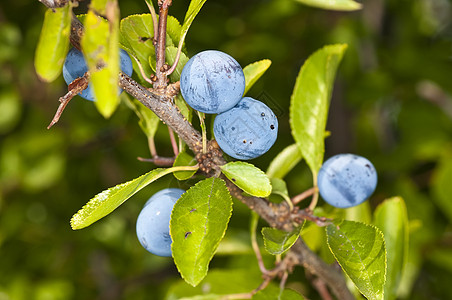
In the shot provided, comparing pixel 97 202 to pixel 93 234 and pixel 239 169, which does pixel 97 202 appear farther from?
pixel 93 234

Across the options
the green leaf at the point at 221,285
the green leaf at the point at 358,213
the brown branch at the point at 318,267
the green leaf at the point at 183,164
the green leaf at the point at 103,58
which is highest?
the green leaf at the point at 103,58

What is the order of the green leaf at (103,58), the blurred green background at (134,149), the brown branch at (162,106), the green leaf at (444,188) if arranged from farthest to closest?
the blurred green background at (134,149), the green leaf at (444,188), the brown branch at (162,106), the green leaf at (103,58)

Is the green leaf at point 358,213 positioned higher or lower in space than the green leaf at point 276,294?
lower

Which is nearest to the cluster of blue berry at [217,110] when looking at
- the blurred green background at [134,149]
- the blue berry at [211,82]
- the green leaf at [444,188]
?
the blue berry at [211,82]

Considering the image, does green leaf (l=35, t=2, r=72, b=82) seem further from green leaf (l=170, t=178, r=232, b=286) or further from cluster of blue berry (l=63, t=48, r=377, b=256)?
green leaf (l=170, t=178, r=232, b=286)

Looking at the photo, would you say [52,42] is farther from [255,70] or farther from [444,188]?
[444,188]

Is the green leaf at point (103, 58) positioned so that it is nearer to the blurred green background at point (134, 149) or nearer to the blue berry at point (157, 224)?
the blue berry at point (157, 224)

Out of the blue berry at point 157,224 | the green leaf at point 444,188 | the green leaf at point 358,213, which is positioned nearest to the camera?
the blue berry at point 157,224
